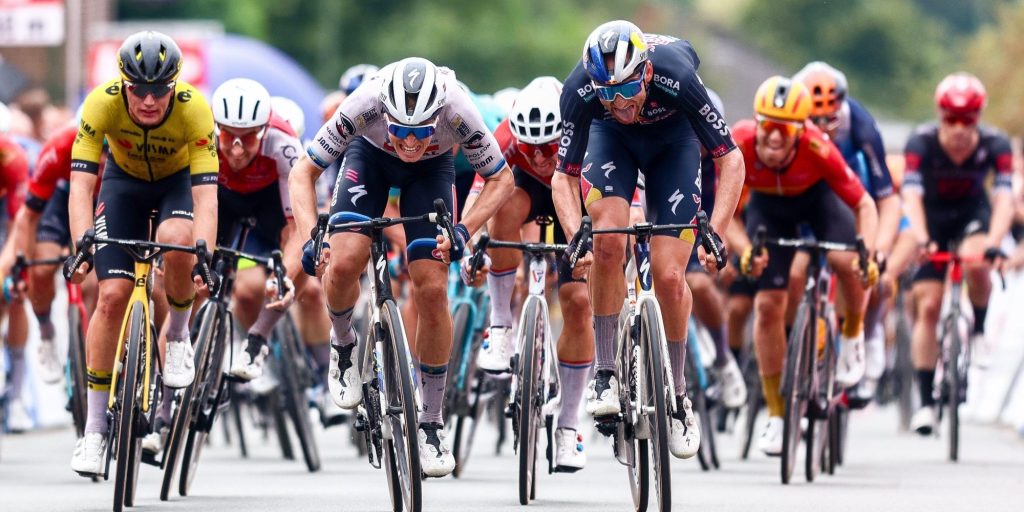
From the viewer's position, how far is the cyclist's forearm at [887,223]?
13.2 metres

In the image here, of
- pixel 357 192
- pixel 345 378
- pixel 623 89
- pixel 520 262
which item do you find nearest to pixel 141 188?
pixel 357 192

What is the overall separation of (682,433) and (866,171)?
497cm

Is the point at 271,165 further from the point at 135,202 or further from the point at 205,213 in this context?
the point at 205,213

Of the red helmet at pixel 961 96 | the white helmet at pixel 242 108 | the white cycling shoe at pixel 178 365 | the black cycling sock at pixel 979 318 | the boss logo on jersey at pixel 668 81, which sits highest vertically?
the red helmet at pixel 961 96

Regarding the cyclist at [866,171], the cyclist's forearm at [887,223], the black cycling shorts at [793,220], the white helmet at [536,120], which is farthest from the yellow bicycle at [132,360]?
the cyclist's forearm at [887,223]

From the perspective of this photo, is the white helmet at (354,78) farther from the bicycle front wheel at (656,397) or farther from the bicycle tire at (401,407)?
the bicycle front wheel at (656,397)

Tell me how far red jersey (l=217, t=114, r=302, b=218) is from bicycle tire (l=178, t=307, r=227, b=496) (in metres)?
0.94

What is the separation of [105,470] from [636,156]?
2984 mm

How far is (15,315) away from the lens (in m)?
15.5

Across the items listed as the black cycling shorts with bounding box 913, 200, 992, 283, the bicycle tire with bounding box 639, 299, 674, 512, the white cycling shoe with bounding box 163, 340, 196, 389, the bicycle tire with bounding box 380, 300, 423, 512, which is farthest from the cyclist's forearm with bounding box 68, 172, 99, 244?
the black cycling shorts with bounding box 913, 200, 992, 283

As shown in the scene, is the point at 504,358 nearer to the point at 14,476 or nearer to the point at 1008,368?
the point at 14,476

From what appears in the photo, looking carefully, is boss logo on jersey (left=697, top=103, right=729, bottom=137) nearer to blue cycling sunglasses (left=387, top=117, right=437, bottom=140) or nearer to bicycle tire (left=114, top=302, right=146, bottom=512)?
blue cycling sunglasses (left=387, top=117, right=437, bottom=140)

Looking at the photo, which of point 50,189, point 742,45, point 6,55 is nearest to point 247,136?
point 50,189

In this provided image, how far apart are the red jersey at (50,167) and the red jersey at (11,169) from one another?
1645 millimetres
